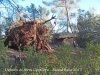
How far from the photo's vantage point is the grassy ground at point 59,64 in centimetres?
461

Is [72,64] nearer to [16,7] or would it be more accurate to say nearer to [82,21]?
[16,7]

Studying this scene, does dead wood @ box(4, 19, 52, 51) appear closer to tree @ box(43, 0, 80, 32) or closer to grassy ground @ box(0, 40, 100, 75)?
grassy ground @ box(0, 40, 100, 75)

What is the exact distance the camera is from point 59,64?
4.66 m

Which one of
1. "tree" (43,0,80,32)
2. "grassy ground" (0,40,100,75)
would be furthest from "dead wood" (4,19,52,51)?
"tree" (43,0,80,32)

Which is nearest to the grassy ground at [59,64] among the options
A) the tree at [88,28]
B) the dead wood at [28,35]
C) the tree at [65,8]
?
the dead wood at [28,35]

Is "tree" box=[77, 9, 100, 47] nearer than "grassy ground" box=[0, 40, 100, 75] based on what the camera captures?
No

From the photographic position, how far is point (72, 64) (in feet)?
16.1

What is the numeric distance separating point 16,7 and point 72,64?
17.9 feet

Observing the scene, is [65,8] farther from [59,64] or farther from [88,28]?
[59,64]

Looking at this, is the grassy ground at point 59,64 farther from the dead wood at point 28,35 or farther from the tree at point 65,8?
the tree at point 65,8

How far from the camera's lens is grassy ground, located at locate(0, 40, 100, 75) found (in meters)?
4.61

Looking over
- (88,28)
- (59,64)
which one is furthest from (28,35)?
(88,28)

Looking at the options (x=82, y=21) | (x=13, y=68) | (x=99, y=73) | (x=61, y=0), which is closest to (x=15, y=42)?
(x=13, y=68)

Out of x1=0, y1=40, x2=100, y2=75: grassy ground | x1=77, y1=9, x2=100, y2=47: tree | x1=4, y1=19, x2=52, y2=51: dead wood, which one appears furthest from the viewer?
x1=77, y1=9, x2=100, y2=47: tree
